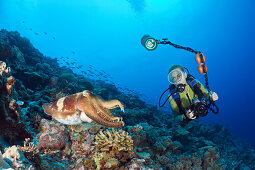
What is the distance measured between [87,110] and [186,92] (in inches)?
145

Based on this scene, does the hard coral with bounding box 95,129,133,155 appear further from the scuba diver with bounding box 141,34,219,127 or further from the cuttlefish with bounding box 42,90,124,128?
the scuba diver with bounding box 141,34,219,127

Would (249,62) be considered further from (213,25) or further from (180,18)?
(180,18)

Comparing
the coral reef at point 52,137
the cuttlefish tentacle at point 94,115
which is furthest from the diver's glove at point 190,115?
the coral reef at point 52,137

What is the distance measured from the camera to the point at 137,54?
490 ft

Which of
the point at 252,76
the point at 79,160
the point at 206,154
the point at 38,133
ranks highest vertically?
the point at 252,76

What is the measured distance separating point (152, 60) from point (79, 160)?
486ft

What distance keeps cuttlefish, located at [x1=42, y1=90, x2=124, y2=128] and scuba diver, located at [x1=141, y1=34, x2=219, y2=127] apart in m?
2.49

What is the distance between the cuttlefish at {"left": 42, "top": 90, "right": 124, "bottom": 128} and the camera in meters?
2.45

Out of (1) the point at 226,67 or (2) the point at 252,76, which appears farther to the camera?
(1) the point at 226,67

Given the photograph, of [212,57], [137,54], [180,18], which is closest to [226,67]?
[212,57]

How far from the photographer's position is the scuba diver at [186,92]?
4.11 m

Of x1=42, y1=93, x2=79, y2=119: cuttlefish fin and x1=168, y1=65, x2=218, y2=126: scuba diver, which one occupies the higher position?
x1=168, y1=65, x2=218, y2=126: scuba diver

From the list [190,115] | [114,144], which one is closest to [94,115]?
[114,144]

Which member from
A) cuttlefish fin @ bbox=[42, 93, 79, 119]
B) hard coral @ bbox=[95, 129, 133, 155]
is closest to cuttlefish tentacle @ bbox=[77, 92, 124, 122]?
cuttlefish fin @ bbox=[42, 93, 79, 119]
